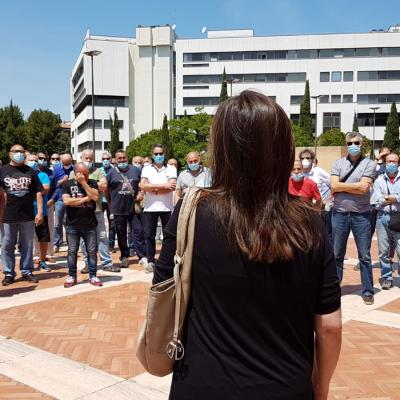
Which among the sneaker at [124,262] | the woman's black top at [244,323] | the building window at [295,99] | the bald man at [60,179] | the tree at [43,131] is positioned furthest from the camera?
the building window at [295,99]

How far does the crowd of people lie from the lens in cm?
710

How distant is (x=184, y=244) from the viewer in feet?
5.04

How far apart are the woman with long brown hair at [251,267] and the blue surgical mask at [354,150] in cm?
474

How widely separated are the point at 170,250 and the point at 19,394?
8.92 ft

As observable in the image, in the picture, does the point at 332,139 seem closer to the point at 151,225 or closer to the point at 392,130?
the point at 392,130

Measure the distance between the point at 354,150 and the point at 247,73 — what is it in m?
68.4

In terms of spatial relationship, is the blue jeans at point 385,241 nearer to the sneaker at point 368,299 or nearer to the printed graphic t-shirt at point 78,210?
the sneaker at point 368,299

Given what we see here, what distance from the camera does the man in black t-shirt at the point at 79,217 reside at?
23.0 ft

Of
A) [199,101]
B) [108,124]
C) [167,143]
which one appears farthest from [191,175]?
[108,124]

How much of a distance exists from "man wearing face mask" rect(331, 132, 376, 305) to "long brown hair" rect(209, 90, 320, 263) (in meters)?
4.66

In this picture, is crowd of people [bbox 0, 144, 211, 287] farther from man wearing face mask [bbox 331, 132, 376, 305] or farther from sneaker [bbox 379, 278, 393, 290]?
sneaker [bbox 379, 278, 393, 290]

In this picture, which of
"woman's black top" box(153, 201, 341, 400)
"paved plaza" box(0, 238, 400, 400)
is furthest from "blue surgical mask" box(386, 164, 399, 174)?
"woman's black top" box(153, 201, 341, 400)

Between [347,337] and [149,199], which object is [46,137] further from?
[347,337]

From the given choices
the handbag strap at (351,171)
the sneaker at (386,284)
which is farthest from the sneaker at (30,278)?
the sneaker at (386,284)
